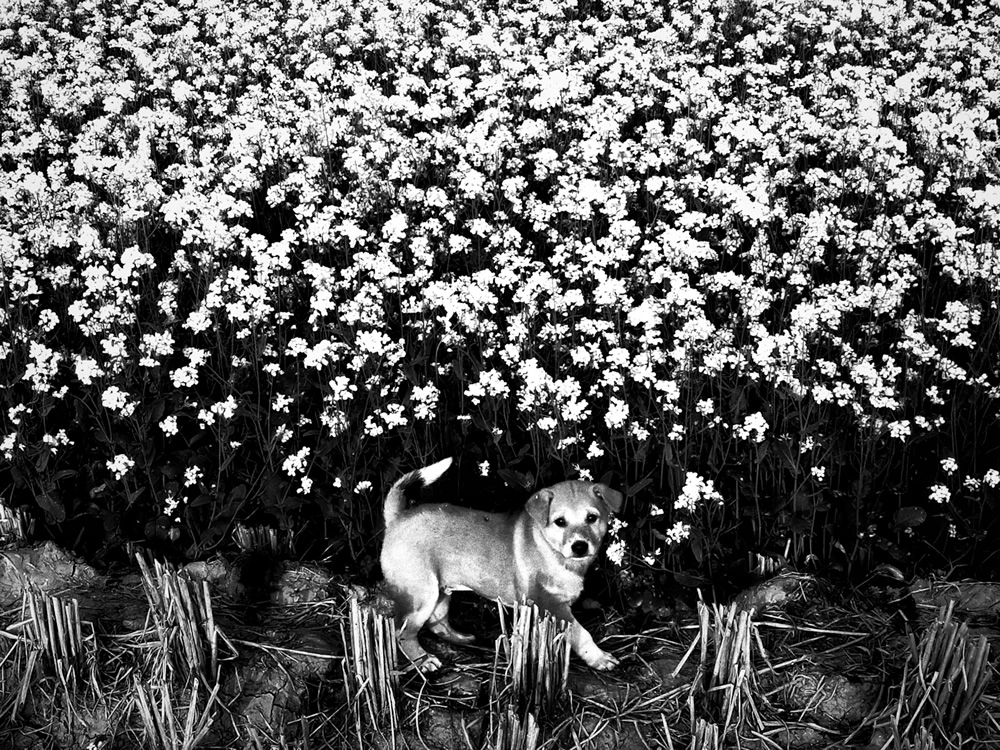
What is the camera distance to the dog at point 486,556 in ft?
15.4

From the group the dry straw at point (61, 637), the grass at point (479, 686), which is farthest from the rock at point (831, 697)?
the dry straw at point (61, 637)

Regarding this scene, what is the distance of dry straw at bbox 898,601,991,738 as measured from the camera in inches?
166

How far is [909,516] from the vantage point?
5227mm

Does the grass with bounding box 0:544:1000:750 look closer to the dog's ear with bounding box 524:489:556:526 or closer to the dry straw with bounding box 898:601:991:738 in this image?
the dry straw with bounding box 898:601:991:738

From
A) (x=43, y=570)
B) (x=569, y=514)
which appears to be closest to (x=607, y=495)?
(x=569, y=514)

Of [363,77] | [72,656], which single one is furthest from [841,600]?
[363,77]

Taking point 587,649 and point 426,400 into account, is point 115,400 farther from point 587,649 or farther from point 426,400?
point 587,649

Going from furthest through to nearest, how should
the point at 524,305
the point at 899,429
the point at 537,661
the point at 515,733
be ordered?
the point at 524,305 → the point at 899,429 → the point at 537,661 → the point at 515,733

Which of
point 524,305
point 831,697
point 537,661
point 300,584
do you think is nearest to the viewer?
point 537,661

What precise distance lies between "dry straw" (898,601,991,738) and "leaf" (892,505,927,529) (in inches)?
35.2

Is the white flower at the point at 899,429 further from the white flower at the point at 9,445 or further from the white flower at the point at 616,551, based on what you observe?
the white flower at the point at 9,445

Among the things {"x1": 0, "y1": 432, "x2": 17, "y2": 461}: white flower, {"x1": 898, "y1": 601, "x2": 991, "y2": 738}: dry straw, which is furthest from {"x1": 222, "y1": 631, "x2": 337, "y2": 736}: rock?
{"x1": 898, "y1": 601, "x2": 991, "y2": 738}: dry straw

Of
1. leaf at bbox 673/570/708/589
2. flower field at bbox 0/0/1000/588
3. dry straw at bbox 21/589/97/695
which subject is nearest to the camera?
dry straw at bbox 21/589/97/695

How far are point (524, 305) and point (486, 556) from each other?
2.14m
